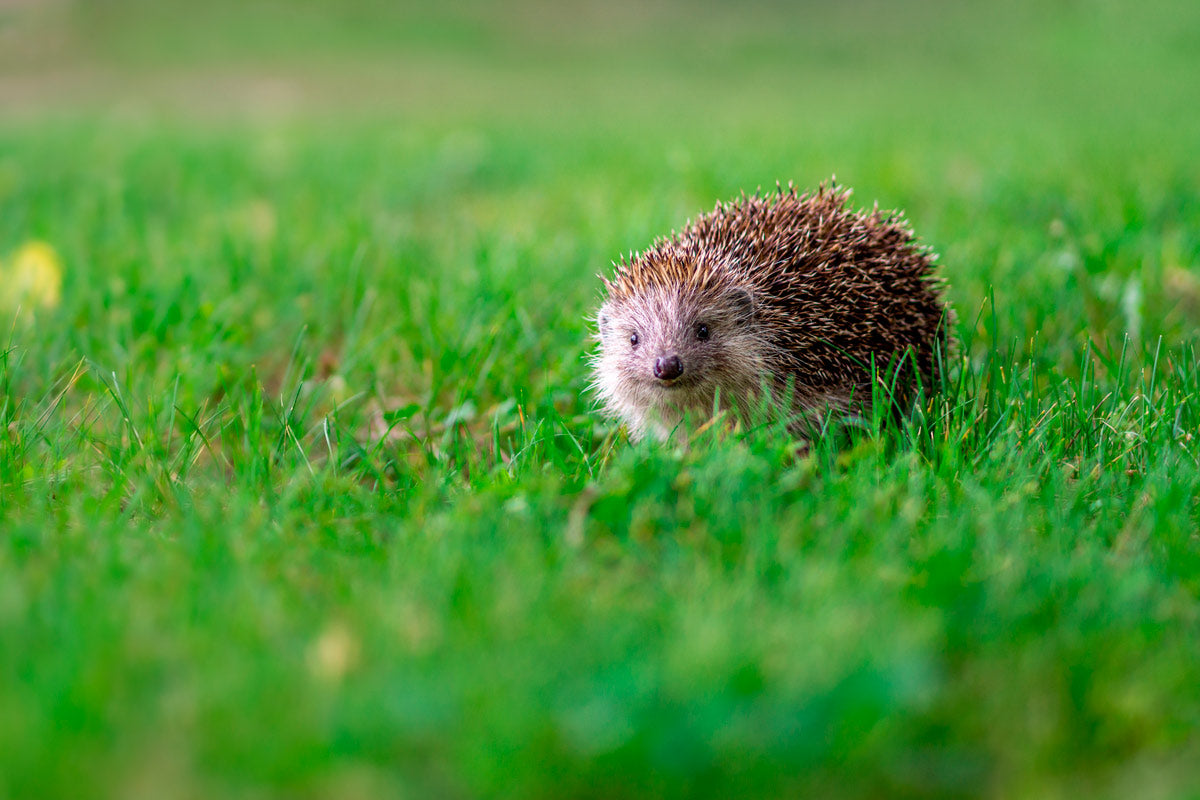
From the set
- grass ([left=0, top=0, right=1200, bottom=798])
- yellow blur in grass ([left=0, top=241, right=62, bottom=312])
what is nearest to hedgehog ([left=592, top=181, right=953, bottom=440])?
grass ([left=0, top=0, right=1200, bottom=798])

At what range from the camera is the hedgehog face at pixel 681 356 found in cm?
433

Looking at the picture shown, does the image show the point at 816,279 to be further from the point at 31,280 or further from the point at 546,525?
the point at 31,280

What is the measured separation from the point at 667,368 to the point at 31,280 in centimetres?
344

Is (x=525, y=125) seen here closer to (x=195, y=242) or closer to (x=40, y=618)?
(x=195, y=242)

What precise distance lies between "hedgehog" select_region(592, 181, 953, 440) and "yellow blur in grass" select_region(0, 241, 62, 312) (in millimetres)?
2790

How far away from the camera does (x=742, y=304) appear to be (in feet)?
14.4

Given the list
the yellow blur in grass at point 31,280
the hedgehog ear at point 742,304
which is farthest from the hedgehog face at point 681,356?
the yellow blur in grass at point 31,280

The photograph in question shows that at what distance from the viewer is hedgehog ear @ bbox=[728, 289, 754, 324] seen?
436 cm

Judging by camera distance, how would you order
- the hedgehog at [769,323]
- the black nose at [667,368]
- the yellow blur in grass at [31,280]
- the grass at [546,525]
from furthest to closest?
the yellow blur in grass at [31,280] → the hedgehog at [769,323] → the black nose at [667,368] → the grass at [546,525]

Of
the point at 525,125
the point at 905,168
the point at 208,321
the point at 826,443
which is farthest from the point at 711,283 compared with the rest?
the point at 525,125

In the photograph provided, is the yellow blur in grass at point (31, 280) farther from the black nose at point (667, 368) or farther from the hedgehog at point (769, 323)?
the black nose at point (667, 368)

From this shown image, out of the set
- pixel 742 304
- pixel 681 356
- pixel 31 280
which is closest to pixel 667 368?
pixel 681 356

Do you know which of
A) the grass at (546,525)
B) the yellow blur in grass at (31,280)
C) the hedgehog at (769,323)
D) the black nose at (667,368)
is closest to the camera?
the grass at (546,525)

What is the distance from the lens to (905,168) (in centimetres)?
851
